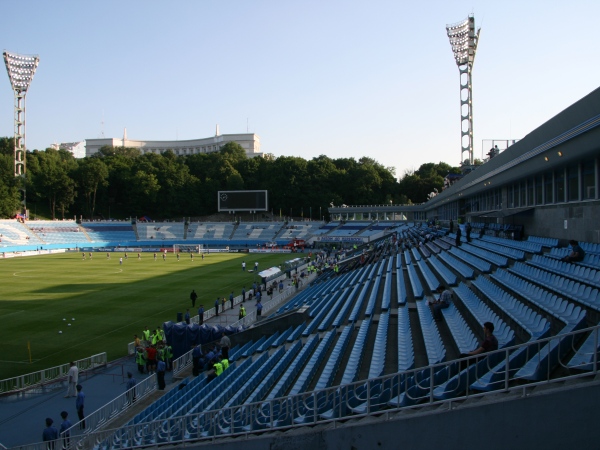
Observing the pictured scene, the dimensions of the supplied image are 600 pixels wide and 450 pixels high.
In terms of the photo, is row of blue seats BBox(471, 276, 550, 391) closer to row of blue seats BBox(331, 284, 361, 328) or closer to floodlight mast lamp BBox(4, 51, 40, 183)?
row of blue seats BBox(331, 284, 361, 328)

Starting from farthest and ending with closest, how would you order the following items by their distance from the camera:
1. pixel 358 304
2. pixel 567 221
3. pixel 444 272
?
1. pixel 444 272
2. pixel 567 221
3. pixel 358 304

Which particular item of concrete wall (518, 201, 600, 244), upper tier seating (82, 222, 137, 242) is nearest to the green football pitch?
concrete wall (518, 201, 600, 244)

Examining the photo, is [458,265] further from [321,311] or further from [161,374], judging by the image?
[161,374]

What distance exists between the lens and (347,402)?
675 centimetres

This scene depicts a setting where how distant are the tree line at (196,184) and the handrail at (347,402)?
264 feet

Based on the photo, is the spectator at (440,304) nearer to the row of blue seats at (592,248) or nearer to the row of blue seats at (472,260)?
the row of blue seats at (472,260)

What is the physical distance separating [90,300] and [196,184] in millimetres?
66338

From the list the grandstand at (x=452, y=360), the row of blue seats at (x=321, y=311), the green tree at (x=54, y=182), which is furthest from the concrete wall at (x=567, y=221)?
the green tree at (x=54, y=182)

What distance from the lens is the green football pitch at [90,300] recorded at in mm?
18781

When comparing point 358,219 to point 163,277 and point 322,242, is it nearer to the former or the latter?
point 322,242

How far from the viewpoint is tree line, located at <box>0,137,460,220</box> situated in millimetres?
87062

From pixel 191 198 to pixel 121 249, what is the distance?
25.3 m

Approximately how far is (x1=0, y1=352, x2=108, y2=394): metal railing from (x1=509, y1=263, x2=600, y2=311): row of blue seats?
44.8 ft

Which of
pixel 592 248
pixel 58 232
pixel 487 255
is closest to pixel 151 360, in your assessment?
pixel 487 255
